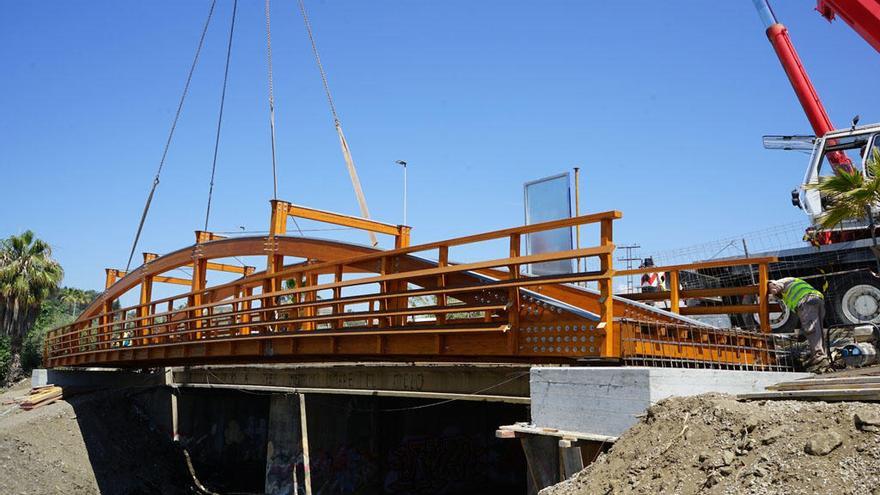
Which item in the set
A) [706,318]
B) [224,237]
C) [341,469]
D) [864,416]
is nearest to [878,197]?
[706,318]

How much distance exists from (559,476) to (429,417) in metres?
8.35

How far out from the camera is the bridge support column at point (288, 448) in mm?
12180

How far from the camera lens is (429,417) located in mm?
14617

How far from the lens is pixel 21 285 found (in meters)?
34.1

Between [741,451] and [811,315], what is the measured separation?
4452 mm

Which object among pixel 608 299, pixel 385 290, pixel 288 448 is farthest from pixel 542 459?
pixel 288 448

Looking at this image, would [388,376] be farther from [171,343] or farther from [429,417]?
[171,343]

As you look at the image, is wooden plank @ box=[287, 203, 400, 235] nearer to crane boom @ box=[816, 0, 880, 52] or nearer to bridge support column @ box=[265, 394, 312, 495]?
bridge support column @ box=[265, 394, 312, 495]

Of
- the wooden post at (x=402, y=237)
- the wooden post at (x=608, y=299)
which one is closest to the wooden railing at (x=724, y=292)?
the wooden post at (x=608, y=299)

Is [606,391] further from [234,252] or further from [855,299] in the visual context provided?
[234,252]

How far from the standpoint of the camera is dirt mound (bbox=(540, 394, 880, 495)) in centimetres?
429

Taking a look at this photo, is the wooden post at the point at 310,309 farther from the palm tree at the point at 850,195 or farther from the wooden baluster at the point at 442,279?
the palm tree at the point at 850,195

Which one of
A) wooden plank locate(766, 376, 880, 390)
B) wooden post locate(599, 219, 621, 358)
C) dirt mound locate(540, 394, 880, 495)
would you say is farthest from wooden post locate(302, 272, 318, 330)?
wooden plank locate(766, 376, 880, 390)

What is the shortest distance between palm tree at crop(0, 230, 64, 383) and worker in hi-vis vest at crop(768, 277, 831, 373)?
3517 centimetres
